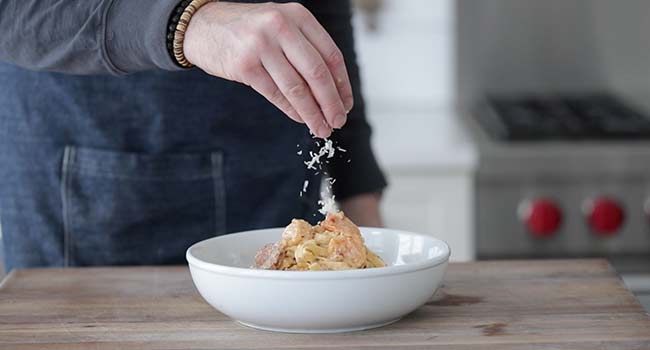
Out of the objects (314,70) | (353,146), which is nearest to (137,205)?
(353,146)

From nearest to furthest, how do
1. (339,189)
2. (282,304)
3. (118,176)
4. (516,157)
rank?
(282,304), (118,176), (339,189), (516,157)

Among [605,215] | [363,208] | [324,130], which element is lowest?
[605,215]

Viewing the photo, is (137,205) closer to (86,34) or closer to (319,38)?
(86,34)

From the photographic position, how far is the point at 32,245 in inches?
59.1

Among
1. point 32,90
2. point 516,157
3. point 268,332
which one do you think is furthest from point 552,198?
point 268,332

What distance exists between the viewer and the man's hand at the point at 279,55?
925 mm

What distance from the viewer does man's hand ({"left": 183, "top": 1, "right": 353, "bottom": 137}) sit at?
3.04 ft

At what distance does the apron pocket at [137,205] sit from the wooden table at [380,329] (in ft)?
0.74

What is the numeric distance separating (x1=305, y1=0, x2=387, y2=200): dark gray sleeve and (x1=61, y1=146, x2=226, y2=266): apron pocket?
18cm

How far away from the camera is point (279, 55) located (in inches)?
36.6

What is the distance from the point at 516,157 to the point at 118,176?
849mm

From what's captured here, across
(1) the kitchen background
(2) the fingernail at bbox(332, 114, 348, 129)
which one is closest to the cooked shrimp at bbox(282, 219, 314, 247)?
(2) the fingernail at bbox(332, 114, 348, 129)

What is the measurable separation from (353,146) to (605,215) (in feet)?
2.23

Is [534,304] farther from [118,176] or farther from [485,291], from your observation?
[118,176]
